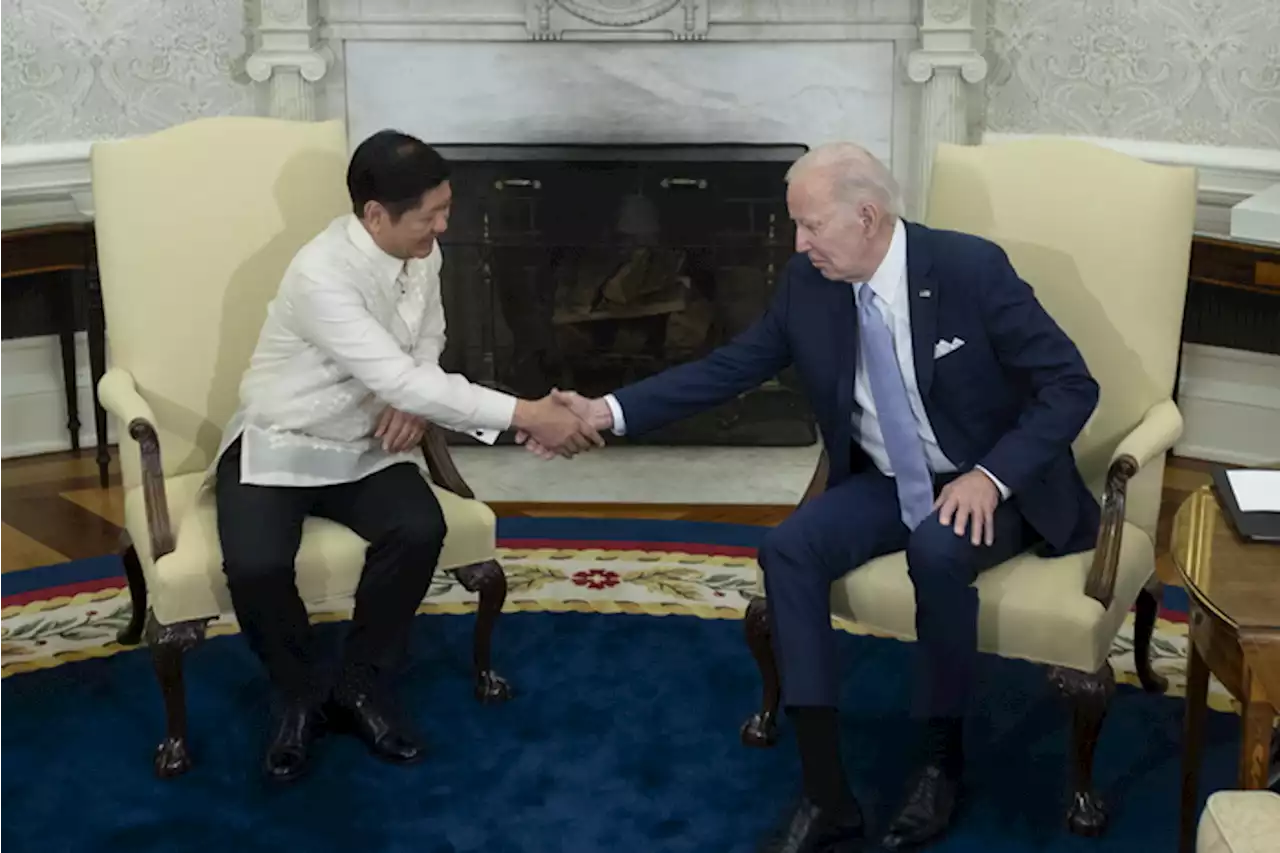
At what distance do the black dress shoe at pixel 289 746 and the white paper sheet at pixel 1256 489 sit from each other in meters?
1.59

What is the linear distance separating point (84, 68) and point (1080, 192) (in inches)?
109

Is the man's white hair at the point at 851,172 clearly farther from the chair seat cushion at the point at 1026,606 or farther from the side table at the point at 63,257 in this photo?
the side table at the point at 63,257

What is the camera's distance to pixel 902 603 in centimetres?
265

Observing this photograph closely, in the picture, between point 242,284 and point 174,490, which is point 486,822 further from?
point 242,284

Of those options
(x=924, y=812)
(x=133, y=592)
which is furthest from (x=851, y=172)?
(x=133, y=592)

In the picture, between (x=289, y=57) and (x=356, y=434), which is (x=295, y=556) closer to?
(x=356, y=434)

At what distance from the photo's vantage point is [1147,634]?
3125mm

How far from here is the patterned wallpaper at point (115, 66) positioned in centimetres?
439

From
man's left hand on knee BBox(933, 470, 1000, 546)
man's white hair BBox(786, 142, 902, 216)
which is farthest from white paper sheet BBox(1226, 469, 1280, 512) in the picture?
man's white hair BBox(786, 142, 902, 216)

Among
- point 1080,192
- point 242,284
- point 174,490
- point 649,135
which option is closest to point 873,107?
point 649,135

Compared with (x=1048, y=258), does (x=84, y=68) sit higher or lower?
higher

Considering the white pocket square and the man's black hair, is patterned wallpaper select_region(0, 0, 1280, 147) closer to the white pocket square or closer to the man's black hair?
the man's black hair

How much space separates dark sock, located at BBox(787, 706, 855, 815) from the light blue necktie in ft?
→ 1.22

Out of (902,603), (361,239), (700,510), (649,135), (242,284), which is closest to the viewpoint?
(902,603)
